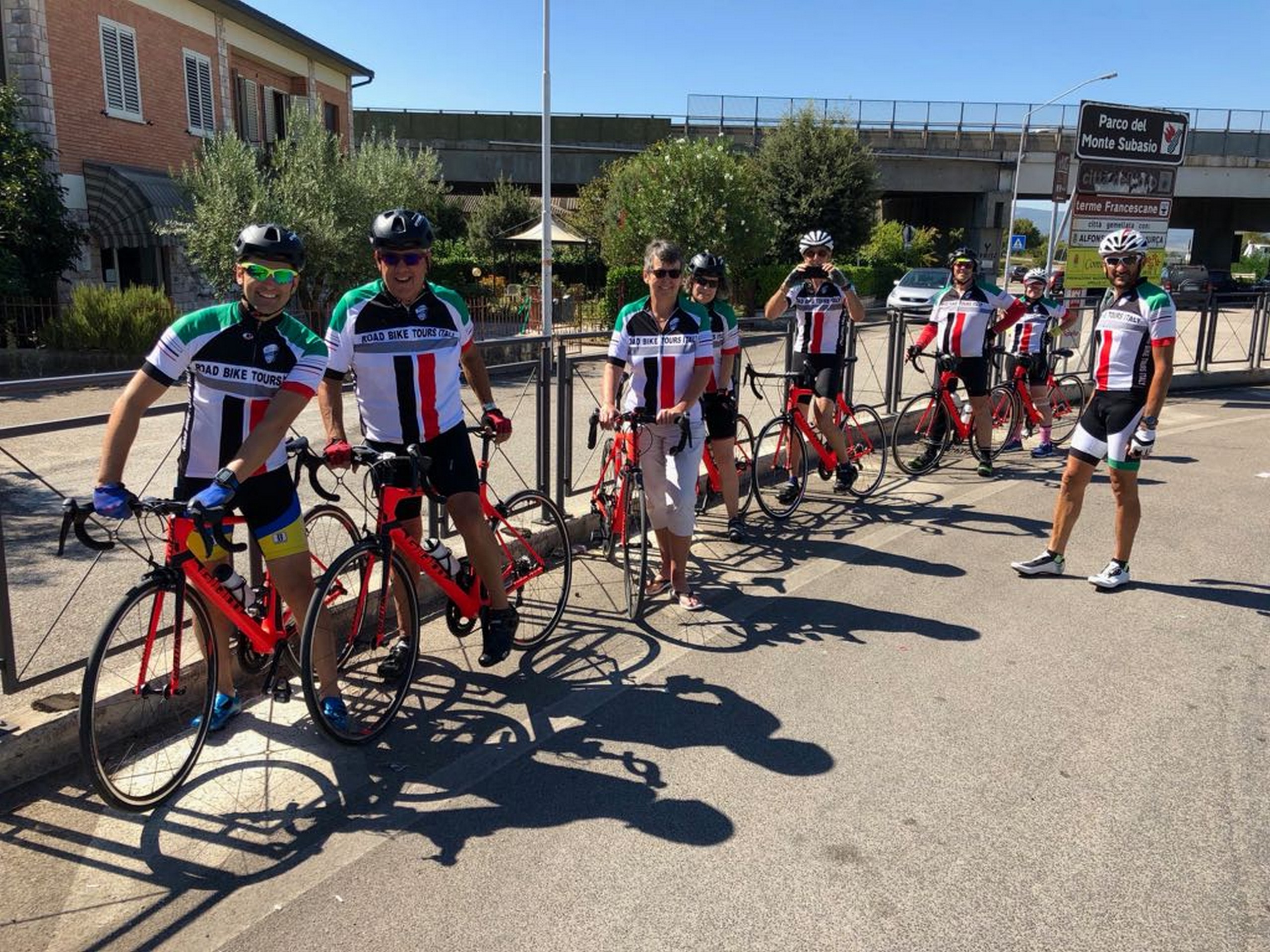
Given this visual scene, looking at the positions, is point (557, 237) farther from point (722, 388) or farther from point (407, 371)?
point (407, 371)

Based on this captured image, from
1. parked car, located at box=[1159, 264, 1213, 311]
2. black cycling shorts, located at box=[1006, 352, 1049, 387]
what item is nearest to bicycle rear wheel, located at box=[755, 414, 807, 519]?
black cycling shorts, located at box=[1006, 352, 1049, 387]

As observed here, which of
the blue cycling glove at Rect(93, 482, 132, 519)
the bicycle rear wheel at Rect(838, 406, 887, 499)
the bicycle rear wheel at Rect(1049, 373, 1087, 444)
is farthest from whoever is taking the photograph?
the bicycle rear wheel at Rect(1049, 373, 1087, 444)

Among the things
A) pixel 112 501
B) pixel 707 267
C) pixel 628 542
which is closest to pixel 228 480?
pixel 112 501

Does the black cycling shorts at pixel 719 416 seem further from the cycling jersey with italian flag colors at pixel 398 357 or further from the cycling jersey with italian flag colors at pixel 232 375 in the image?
the cycling jersey with italian flag colors at pixel 232 375

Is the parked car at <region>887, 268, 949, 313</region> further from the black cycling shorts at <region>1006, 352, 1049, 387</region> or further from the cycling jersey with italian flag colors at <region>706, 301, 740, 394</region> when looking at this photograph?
the cycling jersey with italian flag colors at <region>706, 301, 740, 394</region>

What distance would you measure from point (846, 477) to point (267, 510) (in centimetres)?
524

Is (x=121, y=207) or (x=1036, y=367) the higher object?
(x=121, y=207)

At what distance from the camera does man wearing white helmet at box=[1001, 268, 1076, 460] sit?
32.9ft

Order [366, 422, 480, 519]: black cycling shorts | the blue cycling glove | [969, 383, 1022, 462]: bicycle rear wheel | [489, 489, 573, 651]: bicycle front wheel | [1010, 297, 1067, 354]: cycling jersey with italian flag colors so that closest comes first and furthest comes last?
the blue cycling glove, [366, 422, 480, 519]: black cycling shorts, [489, 489, 573, 651]: bicycle front wheel, [969, 383, 1022, 462]: bicycle rear wheel, [1010, 297, 1067, 354]: cycling jersey with italian flag colors

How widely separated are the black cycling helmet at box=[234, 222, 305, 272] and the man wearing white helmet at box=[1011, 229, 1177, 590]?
465 centimetres

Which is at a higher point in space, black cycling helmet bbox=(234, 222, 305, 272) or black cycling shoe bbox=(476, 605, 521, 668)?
black cycling helmet bbox=(234, 222, 305, 272)

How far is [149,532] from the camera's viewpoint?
6.67 meters

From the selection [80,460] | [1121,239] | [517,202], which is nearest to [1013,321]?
[1121,239]

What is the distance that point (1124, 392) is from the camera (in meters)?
5.86
